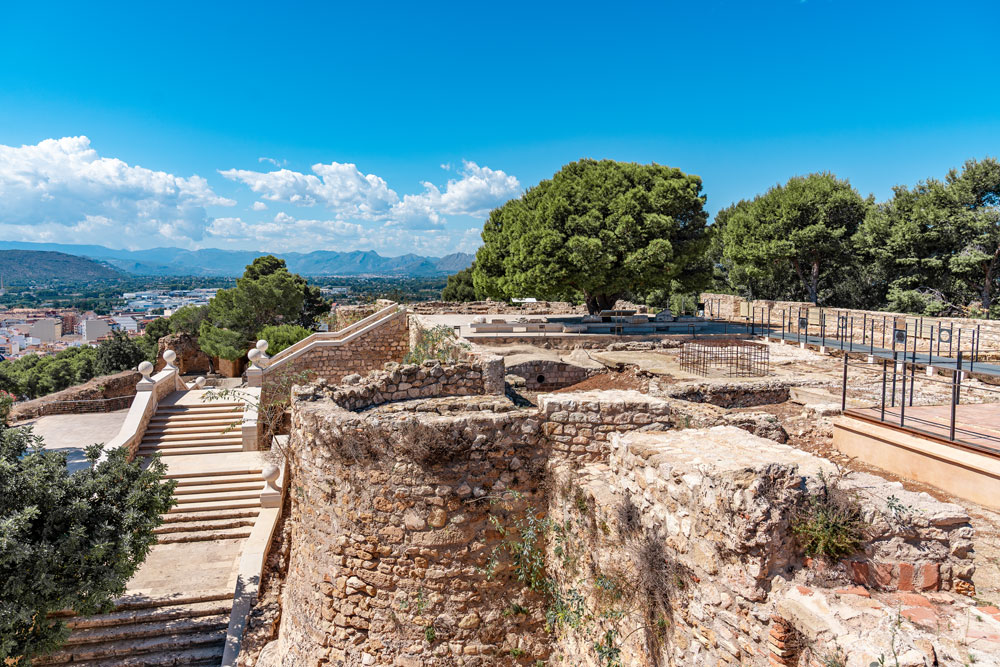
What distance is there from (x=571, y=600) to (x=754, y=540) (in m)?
2.09

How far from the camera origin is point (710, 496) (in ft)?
11.4

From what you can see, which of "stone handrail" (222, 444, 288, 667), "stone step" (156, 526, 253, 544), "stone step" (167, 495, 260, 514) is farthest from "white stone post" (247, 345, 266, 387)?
"stone step" (156, 526, 253, 544)

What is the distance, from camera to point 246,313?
1315 inches

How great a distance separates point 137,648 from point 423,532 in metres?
6.22

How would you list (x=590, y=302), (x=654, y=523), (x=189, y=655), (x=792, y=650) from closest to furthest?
1. (x=792, y=650)
2. (x=654, y=523)
3. (x=189, y=655)
4. (x=590, y=302)

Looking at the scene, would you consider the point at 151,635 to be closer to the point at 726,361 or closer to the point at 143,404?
the point at 143,404

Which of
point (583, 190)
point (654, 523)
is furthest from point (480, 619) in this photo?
point (583, 190)

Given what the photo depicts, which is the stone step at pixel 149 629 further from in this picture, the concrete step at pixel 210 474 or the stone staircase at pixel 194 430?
the stone staircase at pixel 194 430

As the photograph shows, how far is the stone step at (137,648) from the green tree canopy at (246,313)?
24843 mm

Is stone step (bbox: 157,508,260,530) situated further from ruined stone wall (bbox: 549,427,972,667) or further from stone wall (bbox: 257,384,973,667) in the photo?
ruined stone wall (bbox: 549,427,972,667)

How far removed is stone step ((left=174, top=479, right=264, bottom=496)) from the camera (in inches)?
448

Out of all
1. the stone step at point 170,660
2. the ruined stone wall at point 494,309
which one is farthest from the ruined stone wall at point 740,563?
the ruined stone wall at point 494,309

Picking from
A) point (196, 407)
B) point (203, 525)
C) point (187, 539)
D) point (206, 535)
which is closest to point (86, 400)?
point (196, 407)

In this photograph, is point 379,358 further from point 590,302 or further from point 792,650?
point 792,650
